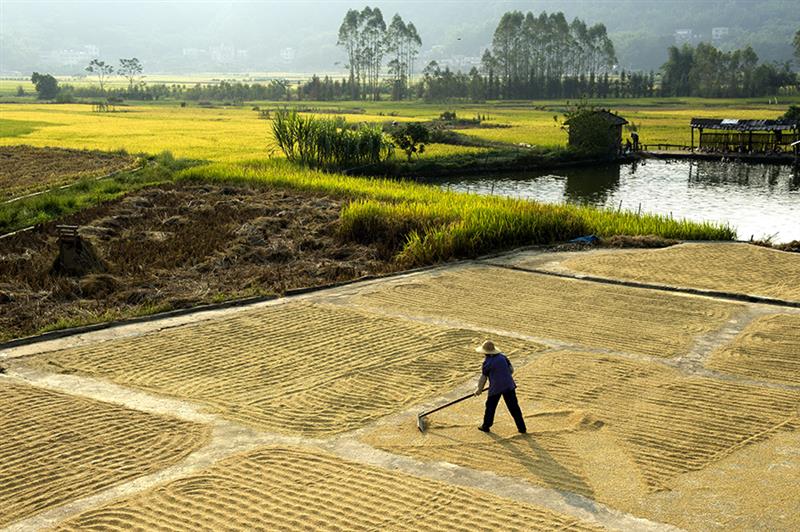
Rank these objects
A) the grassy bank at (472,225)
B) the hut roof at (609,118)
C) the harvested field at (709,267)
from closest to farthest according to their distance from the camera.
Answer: the harvested field at (709,267)
the grassy bank at (472,225)
the hut roof at (609,118)

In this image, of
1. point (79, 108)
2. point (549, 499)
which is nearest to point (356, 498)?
point (549, 499)

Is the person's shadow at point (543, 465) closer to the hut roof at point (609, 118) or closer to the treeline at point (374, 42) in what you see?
the hut roof at point (609, 118)

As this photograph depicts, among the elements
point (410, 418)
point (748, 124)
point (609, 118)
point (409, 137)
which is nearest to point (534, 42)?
point (748, 124)

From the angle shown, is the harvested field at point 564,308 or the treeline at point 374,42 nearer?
the harvested field at point 564,308

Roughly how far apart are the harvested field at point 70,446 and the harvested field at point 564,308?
593 cm

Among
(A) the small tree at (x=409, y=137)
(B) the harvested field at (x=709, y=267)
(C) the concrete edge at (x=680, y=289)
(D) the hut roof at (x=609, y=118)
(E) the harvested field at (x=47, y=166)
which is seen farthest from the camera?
(D) the hut roof at (x=609, y=118)

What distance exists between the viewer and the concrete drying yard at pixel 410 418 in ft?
27.7

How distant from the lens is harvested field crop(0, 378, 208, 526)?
8.77 metres

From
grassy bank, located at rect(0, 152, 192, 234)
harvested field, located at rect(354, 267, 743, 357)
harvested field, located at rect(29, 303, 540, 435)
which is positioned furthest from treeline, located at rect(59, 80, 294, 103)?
harvested field, located at rect(29, 303, 540, 435)

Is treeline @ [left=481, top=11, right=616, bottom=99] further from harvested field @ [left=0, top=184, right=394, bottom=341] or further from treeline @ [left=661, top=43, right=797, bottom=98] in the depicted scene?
harvested field @ [left=0, top=184, right=394, bottom=341]

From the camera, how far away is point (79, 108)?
271 feet

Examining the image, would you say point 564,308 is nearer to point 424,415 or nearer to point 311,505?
point 424,415

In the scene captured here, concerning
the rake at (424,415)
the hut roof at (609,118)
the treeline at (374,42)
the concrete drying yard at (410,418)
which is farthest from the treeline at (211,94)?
the rake at (424,415)

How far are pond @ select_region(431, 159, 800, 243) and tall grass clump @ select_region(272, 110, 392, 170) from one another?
3700 millimetres
